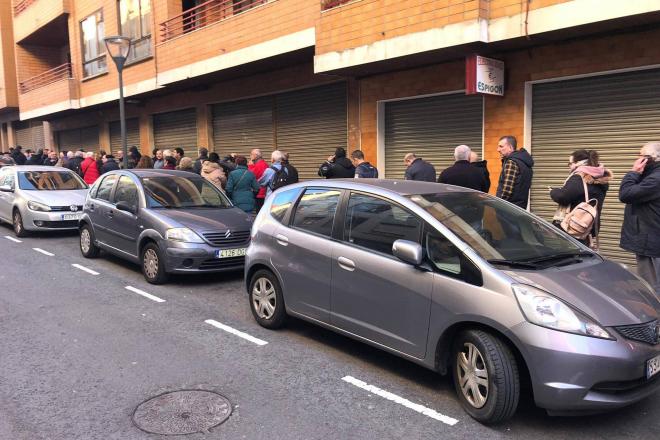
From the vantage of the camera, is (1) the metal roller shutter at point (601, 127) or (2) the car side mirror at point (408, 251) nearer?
(2) the car side mirror at point (408, 251)

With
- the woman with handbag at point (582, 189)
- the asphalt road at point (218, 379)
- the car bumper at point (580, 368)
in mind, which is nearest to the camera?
the car bumper at point (580, 368)

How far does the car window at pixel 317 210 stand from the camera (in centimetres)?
476

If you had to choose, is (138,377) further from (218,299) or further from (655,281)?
(655,281)

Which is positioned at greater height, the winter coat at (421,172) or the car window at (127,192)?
the winter coat at (421,172)

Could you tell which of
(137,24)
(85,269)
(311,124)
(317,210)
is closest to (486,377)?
(317,210)

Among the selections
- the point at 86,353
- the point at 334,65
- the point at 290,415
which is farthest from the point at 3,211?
the point at 290,415

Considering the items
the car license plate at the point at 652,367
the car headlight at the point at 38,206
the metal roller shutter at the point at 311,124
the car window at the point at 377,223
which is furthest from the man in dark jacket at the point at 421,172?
the car headlight at the point at 38,206

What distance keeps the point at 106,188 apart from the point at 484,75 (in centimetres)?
616

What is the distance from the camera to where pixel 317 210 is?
4945 millimetres

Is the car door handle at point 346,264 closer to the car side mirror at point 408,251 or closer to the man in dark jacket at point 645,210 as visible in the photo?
the car side mirror at point 408,251

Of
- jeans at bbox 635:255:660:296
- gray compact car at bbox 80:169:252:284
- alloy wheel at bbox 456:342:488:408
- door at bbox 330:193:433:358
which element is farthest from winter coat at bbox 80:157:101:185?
alloy wheel at bbox 456:342:488:408

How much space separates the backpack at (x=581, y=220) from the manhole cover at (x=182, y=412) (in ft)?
12.4

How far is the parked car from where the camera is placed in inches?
430

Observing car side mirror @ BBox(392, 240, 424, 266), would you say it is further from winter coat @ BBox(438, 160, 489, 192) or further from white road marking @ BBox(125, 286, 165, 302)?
white road marking @ BBox(125, 286, 165, 302)
